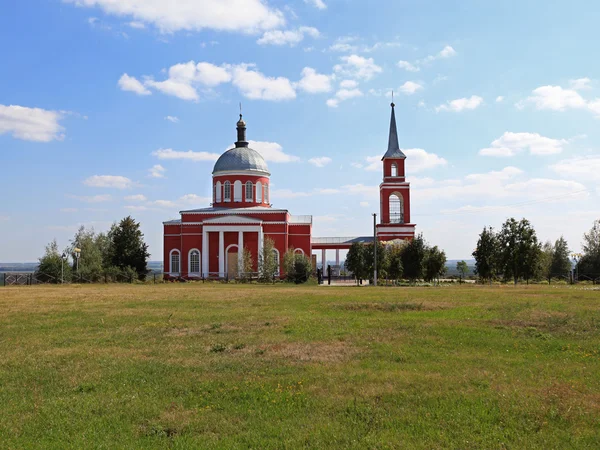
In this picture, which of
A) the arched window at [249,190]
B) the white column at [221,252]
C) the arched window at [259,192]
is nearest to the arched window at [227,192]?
the arched window at [249,190]

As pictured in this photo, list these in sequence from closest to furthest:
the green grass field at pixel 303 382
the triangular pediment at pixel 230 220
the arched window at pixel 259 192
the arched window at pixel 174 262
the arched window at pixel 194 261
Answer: the green grass field at pixel 303 382 → the triangular pediment at pixel 230 220 → the arched window at pixel 194 261 → the arched window at pixel 174 262 → the arched window at pixel 259 192

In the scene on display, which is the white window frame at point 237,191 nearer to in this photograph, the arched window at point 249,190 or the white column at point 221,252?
the arched window at point 249,190

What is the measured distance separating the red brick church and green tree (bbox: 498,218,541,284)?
486 inches

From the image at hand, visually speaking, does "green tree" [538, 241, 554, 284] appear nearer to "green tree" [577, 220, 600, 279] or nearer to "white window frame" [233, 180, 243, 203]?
"green tree" [577, 220, 600, 279]

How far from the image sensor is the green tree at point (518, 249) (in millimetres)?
42531

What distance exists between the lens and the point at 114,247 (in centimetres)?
5375

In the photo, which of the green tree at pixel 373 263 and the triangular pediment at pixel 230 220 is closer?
the green tree at pixel 373 263

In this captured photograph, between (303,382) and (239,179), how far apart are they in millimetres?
46774

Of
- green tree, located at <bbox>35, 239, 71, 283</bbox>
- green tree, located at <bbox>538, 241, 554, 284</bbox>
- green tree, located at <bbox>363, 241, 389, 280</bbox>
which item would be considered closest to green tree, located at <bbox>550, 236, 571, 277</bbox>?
green tree, located at <bbox>538, 241, 554, 284</bbox>

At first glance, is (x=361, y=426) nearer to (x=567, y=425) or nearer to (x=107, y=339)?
(x=567, y=425)

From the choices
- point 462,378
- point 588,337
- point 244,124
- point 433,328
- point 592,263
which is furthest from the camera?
point 244,124

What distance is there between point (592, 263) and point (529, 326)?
44.4 metres

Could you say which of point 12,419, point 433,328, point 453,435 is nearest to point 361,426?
point 453,435

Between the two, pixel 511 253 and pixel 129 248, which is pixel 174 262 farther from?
pixel 511 253
